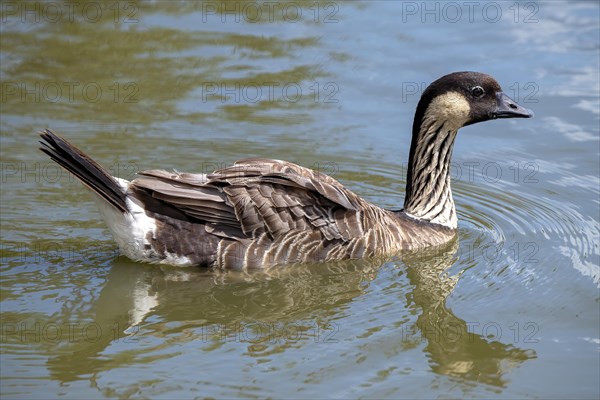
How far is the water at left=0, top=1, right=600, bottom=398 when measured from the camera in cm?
836

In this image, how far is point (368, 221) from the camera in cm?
1043

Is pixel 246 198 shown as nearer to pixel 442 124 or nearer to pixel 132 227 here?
pixel 132 227

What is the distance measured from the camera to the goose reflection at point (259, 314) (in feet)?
27.9

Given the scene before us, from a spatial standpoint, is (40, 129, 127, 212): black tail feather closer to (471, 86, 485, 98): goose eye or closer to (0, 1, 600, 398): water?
(0, 1, 600, 398): water

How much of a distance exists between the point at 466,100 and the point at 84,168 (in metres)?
3.98

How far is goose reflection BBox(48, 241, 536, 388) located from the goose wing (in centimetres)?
46

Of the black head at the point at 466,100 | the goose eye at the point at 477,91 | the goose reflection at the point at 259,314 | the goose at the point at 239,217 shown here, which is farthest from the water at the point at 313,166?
the goose eye at the point at 477,91

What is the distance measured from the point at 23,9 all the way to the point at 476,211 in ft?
29.3

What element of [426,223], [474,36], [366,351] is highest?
[474,36]

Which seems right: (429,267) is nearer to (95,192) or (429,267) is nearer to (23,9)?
(95,192)

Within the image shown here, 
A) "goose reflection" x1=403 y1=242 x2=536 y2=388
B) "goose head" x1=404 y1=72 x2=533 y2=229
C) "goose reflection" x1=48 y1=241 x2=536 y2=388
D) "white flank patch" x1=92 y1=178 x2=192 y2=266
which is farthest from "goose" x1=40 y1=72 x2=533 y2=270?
"goose head" x1=404 y1=72 x2=533 y2=229

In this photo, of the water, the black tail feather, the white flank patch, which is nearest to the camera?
the water

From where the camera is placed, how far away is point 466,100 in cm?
1076

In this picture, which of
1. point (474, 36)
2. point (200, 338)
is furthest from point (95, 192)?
point (474, 36)
